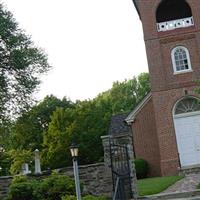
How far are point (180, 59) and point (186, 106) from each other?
2.69 m

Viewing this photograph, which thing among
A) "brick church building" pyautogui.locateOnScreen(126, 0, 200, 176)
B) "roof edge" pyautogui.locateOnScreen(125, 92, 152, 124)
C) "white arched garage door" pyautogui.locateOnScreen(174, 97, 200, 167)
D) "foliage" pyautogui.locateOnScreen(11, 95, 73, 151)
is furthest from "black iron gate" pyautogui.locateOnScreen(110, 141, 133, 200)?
"foliage" pyautogui.locateOnScreen(11, 95, 73, 151)

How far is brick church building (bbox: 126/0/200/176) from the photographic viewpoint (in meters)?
24.8

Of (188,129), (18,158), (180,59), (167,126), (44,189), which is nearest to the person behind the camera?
(44,189)

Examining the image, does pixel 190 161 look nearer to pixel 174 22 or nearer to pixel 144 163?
pixel 144 163

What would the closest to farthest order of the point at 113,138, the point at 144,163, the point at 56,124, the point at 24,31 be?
the point at 113,138
the point at 24,31
the point at 144,163
the point at 56,124

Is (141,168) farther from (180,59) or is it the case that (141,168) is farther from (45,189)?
(45,189)

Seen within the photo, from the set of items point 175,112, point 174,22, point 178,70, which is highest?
point 174,22

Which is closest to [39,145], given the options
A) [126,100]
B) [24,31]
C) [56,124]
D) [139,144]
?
[56,124]

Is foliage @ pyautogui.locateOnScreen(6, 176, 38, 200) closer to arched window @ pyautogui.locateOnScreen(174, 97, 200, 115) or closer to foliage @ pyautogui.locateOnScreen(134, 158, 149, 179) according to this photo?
foliage @ pyautogui.locateOnScreen(134, 158, 149, 179)

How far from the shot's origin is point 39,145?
49.5 m

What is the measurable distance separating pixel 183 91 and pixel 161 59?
2.19 m

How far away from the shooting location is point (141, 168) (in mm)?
26125

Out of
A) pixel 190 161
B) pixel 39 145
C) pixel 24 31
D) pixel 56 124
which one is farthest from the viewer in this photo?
pixel 39 145

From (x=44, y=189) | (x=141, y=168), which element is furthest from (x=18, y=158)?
(x=44, y=189)
